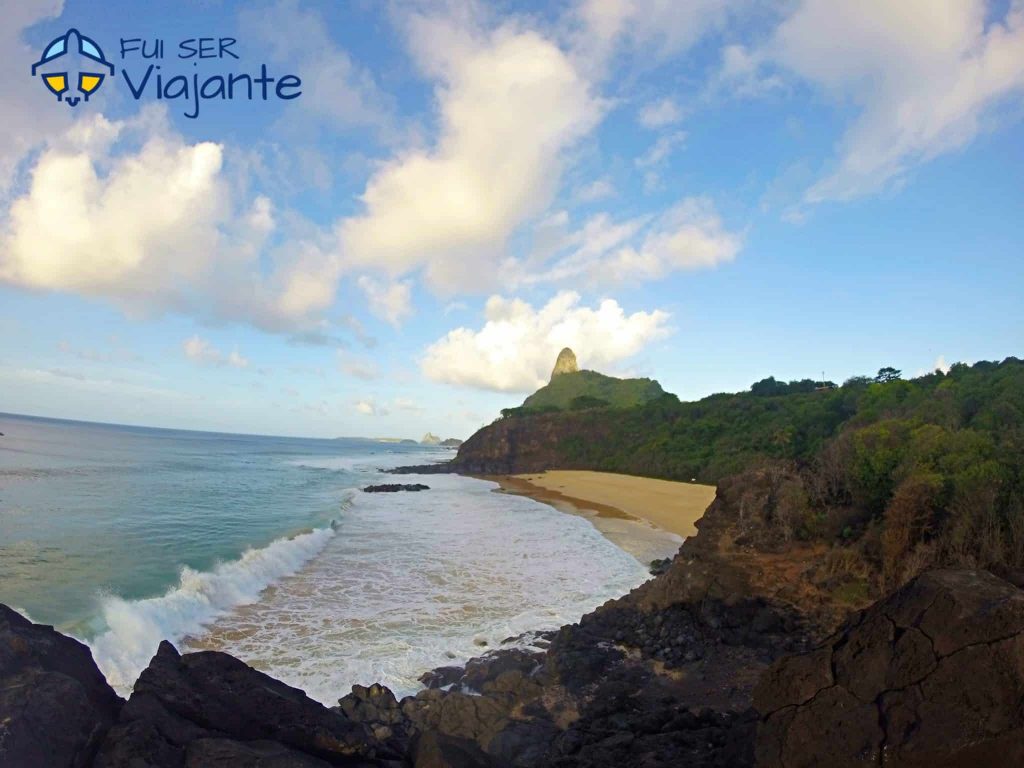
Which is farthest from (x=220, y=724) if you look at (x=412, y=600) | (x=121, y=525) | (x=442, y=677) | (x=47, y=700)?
(x=121, y=525)

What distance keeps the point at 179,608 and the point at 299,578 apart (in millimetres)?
3902

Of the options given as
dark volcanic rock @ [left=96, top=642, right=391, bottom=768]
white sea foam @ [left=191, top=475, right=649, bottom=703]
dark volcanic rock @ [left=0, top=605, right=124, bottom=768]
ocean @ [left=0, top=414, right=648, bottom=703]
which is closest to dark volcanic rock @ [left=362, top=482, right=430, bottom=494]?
ocean @ [left=0, top=414, right=648, bottom=703]

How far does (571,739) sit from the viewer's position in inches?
282

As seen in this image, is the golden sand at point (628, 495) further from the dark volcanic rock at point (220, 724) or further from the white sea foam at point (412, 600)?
the dark volcanic rock at point (220, 724)

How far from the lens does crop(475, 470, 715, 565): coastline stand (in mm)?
24891

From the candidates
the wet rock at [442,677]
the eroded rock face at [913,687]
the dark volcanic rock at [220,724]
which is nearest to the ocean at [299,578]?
the wet rock at [442,677]

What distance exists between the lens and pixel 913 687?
4.41 m

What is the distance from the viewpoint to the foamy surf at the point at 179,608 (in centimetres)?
1141

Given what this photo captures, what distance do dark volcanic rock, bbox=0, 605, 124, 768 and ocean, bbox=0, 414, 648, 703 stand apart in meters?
5.20

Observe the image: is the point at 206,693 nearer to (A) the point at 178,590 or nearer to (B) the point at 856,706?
(B) the point at 856,706

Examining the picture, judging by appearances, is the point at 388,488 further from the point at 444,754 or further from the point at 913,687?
the point at 913,687

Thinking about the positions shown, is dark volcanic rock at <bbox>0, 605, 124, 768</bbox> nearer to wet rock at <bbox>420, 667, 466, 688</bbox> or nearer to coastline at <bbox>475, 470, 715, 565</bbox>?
wet rock at <bbox>420, 667, 466, 688</bbox>

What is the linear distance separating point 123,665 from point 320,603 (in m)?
4.46

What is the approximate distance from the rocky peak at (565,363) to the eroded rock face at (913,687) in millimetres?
143329
